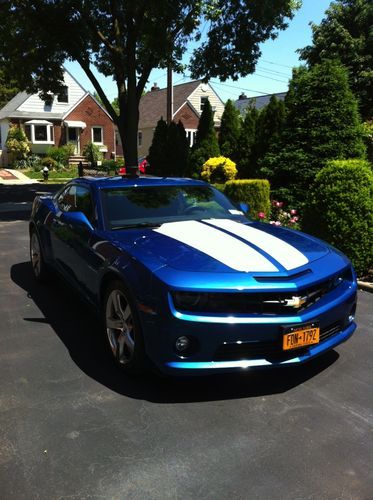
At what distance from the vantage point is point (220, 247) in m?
3.47

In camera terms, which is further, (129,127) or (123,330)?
(129,127)

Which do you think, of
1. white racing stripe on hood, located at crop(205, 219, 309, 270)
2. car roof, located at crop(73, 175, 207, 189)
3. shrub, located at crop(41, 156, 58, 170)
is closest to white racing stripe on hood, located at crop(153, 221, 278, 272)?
white racing stripe on hood, located at crop(205, 219, 309, 270)

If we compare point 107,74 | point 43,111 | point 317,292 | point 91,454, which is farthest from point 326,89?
point 43,111

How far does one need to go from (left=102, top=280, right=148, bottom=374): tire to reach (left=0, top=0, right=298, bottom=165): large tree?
10.4 metres

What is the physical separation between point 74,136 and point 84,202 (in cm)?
3364

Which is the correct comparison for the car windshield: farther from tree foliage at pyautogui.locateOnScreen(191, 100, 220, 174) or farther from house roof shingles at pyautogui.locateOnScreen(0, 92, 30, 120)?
house roof shingles at pyautogui.locateOnScreen(0, 92, 30, 120)

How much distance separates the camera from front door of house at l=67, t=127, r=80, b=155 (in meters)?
36.1

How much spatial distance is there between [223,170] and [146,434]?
12.8m

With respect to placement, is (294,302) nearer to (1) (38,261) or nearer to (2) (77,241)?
(2) (77,241)

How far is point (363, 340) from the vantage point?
14.1 feet

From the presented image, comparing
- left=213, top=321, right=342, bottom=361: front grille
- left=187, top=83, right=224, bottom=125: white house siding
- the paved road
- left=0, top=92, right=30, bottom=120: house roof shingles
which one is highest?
left=187, top=83, right=224, bottom=125: white house siding

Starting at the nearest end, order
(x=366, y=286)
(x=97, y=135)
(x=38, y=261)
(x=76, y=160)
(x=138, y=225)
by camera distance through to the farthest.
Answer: (x=138, y=225) → (x=366, y=286) → (x=38, y=261) → (x=76, y=160) → (x=97, y=135)

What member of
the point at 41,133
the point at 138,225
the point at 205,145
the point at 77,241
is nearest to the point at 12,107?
the point at 41,133

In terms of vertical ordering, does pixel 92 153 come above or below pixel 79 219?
above
